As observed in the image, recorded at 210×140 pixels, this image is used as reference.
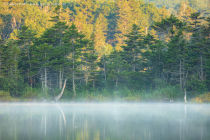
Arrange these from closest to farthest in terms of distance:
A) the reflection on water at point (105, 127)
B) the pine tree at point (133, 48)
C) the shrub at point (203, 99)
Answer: the reflection on water at point (105, 127) → the shrub at point (203, 99) → the pine tree at point (133, 48)

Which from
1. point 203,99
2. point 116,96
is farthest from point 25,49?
point 203,99

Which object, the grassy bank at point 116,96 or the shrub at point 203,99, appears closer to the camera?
the shrub at point 203,99

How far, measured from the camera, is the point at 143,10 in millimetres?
66938

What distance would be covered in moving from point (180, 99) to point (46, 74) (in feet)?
45.9

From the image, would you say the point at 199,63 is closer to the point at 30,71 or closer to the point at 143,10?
the point at 30,71

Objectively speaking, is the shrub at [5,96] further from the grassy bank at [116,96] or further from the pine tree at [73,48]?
the pine tree at [73,48]

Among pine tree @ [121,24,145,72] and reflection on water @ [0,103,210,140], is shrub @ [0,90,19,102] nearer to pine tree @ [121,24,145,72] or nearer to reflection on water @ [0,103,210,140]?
reflection on water @ [0,103,210,140]

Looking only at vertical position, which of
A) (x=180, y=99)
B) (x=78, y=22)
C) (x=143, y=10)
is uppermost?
(x=143, y=10)

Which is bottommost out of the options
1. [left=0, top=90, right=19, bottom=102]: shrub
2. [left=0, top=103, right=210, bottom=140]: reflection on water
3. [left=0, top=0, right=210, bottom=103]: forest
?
[left=0, top=103, right=210, bottom=140]: reflection on water

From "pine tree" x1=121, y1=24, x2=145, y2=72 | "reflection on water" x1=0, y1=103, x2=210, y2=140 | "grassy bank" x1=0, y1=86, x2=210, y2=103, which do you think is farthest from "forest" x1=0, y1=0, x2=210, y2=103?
"reflection on water" x1=0, y1=103, x2=210, y2=140

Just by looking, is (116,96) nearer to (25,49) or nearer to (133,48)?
(133,48)

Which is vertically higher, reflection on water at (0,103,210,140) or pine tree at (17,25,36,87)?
pine tree at (17,25,36,87)

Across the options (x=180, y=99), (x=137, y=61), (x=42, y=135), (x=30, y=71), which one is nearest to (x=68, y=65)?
(x=30, y=71)

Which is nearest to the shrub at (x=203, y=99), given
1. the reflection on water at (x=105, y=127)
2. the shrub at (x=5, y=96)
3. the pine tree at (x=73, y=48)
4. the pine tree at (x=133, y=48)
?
the pine tree at (x=133, y=48)
